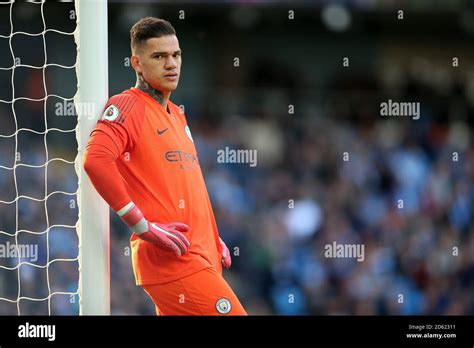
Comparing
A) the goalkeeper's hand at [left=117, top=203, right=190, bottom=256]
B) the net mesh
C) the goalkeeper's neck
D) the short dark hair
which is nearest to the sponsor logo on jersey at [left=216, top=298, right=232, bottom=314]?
the goalkeeper's hand at [left=117, top=203, right=190, bottom=256]

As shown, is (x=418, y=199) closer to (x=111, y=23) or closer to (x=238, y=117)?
(x=238, y=117)

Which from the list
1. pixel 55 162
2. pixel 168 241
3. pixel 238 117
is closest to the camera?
pixel 168 241

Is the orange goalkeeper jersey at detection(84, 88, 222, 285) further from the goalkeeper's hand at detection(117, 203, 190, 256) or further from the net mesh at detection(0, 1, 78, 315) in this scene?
the net mesh at detection(0, 1, 78, 315)

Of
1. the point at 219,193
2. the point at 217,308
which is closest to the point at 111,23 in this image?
the point at 219,193

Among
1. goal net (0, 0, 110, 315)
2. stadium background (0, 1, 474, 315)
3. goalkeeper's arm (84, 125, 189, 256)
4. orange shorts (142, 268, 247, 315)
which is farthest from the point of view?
stadium background (0, 1, 474, 315)

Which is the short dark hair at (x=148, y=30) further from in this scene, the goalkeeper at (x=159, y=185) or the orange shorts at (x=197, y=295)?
the orange shorts at (x=197, y=295)

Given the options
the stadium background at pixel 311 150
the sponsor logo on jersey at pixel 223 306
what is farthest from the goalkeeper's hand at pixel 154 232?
the stadium background at pixel 311 150

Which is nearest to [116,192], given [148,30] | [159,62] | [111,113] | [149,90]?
[111,113]

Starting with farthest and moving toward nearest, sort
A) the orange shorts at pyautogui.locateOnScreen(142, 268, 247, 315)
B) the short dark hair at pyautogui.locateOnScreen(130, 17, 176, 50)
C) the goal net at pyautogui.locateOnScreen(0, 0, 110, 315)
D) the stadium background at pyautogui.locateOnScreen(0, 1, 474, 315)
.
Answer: the stadium background at pyautogui.locateOnScreen(0, 1, 474, 315) < the goal net at pyautogui.locateOnScreen(0, 0, 110, 315) < the short dark hair at pyautogui.locateOnScreen(130, 17, 176, 50) < the orange shorts at pyautogui.locateOnScreen(142, 268, 247, 315)

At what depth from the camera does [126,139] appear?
4125 millimetres

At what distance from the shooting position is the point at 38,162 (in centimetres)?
544

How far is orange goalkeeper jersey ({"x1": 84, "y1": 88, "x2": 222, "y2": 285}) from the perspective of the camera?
13.5 ft

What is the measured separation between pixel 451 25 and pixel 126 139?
2415 millimetres

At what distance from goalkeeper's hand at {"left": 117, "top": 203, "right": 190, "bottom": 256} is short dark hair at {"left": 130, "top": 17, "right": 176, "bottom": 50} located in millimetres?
771
